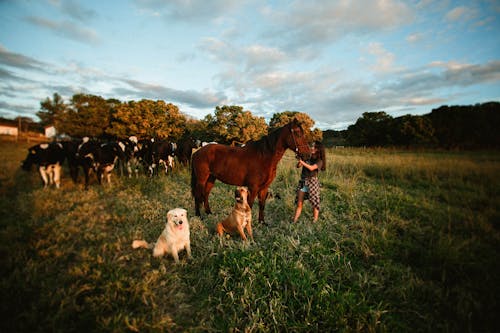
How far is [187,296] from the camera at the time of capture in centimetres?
244

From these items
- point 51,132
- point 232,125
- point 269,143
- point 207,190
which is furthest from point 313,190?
point 51,132

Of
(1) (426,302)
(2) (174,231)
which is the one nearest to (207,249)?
(2) (174,231)

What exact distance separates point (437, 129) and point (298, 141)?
27.6m

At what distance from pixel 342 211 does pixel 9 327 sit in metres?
6.11

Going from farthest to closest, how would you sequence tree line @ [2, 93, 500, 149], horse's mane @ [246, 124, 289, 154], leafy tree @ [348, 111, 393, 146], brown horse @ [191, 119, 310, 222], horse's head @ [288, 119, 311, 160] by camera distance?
leafy tree @ [348, 111, 393, 146], tree line @ [2, 93, 500, 149], horse's mane @ [246, 124, 289, 154], brown horse @ [191, 119, 310, 222], horse's head @ [288, 119, 311, 160]

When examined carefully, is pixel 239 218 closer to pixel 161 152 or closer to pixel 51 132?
pixel 161 152

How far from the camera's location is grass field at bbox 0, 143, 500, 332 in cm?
204

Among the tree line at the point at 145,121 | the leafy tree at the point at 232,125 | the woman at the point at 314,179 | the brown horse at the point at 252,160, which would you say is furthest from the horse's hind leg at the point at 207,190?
the leafy tree at the point at 232,125

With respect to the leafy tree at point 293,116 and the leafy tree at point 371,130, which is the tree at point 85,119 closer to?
the leafy tree at point 293,116

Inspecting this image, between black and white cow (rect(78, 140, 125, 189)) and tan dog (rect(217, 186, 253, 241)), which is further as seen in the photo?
black and white cow (rect(78, 140, 125, 189))

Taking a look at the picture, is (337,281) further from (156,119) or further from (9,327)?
(156,119)

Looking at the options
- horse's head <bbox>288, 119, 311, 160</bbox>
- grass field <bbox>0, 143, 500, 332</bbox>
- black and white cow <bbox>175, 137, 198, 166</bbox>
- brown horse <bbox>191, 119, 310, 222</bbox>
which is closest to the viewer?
grass field <bbox>0, 143, 500, 332</bbox>

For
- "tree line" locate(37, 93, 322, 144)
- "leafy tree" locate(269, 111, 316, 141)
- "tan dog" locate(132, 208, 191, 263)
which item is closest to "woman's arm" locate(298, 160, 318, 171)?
"tan dog" locate(132, 208, 191, 263)

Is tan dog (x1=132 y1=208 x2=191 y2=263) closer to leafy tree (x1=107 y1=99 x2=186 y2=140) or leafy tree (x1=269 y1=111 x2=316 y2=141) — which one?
leafy tree (x1=107 y1=99 x2=186 y2=140)
